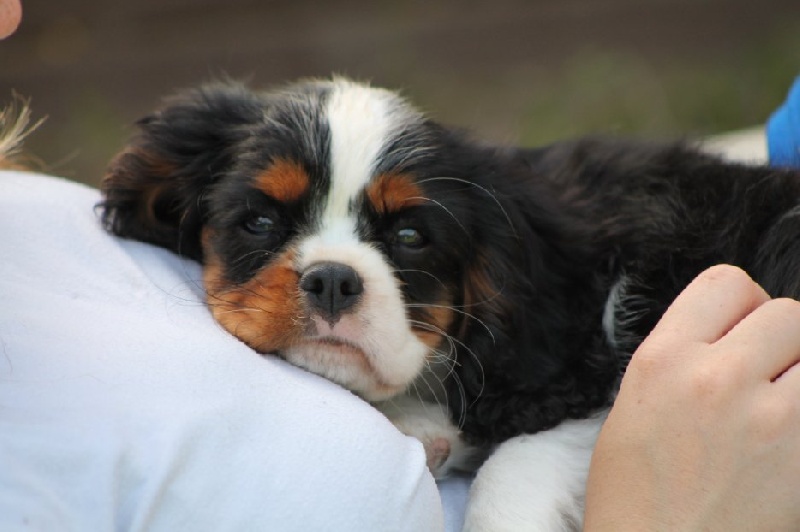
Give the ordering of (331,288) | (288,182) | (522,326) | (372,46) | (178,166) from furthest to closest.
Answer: (372,46)
(178,166)
(522,326)
(288,182)
(331,288)

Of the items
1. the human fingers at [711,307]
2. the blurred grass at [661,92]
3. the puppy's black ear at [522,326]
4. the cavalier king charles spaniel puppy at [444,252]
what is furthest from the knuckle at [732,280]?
the blurred grass at [661,92]

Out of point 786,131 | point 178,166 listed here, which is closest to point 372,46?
point 786,131

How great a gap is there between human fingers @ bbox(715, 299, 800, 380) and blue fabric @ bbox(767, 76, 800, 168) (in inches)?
41.0

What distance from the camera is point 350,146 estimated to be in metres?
2.00

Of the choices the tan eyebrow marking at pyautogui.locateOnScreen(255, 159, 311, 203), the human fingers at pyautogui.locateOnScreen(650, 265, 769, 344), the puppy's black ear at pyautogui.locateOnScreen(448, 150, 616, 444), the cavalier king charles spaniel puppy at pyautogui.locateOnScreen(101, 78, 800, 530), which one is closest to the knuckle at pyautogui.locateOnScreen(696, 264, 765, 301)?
the human fingers at pyautogui.locateOnScreen(650, 265, 769, 344)

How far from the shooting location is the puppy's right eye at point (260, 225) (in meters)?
Answer: 1.99

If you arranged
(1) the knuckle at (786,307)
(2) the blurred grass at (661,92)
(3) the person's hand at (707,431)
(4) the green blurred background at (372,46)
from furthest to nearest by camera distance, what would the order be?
(4) the green blurred background at (372,46) → (2) the blurred grass at (661,92) → (1) the knuckle at (786,307) → (3) the person's hand at (707,431)

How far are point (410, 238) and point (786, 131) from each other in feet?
4.05

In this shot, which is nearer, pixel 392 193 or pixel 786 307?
pixel 786 307

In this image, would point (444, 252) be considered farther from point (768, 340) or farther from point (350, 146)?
point (768, 340)

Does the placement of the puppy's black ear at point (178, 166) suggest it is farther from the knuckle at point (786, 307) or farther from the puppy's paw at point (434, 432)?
the knuckle at point (786, 307)

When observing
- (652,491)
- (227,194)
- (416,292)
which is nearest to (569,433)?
(416,292)

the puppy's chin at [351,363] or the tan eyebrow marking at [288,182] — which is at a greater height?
the tan eyebrow marking at [288,182]

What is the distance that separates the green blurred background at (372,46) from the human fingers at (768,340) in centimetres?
Result: 505
